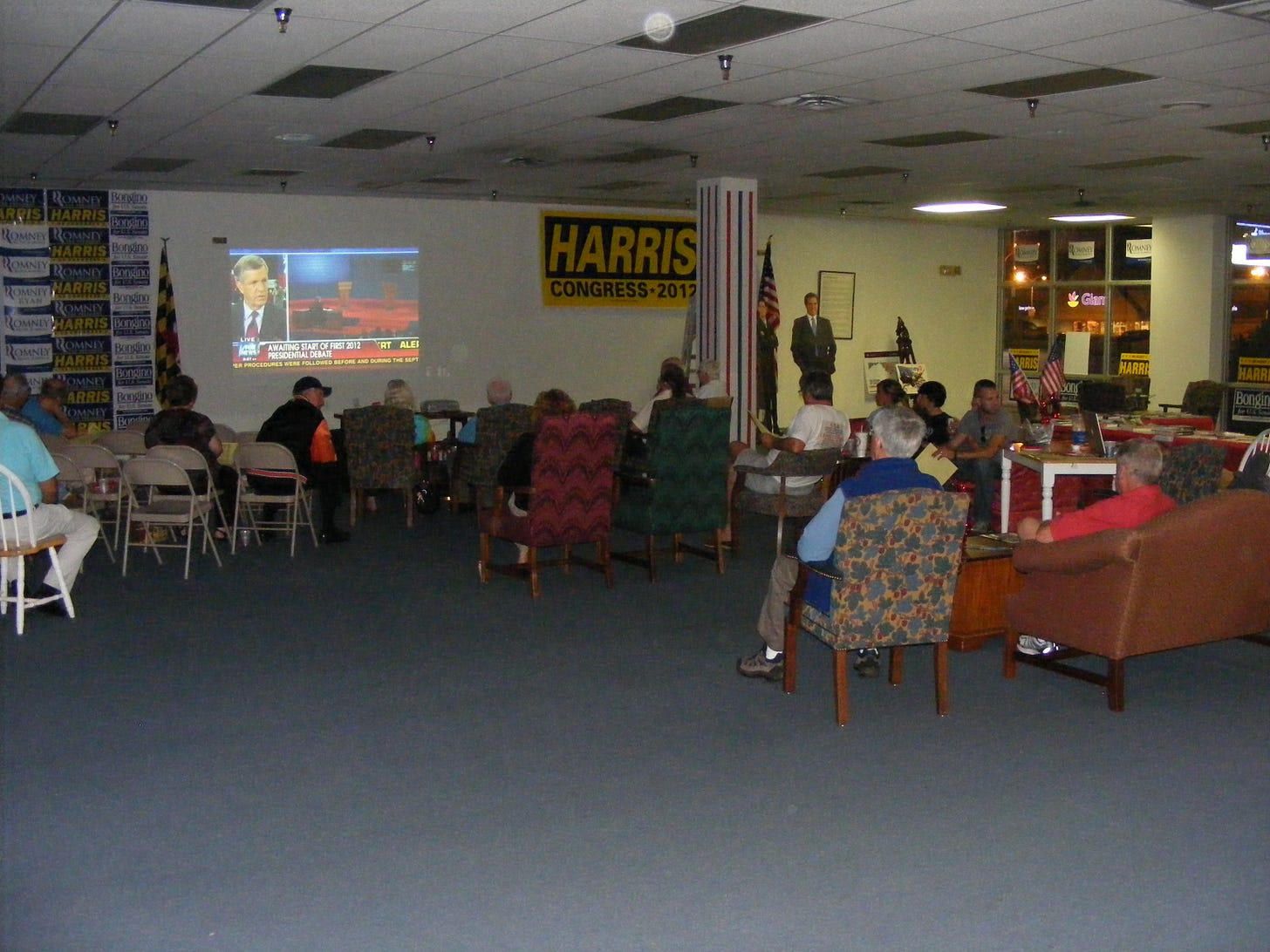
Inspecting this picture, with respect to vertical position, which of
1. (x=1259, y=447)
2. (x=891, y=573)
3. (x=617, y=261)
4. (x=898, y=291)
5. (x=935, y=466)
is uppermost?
(x=617, y=261)

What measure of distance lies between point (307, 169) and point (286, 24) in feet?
18.0

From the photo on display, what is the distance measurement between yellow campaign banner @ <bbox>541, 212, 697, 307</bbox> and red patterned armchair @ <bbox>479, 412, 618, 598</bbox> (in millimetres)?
7114

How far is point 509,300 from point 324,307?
2.10 m

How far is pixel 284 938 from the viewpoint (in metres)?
3.24

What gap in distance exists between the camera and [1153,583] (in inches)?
199

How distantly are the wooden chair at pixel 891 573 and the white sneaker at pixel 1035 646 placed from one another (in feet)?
3.38

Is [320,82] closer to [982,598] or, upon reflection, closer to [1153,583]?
[982,598]

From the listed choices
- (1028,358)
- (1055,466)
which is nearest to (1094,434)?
(1055,466)

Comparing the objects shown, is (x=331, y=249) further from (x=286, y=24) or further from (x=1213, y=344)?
(x=1213, y=344)

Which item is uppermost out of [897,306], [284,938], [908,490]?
[897,306]

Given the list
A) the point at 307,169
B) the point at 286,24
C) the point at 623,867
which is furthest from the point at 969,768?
the point at 307,169

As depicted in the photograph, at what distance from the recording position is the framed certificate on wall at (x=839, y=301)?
16.3m

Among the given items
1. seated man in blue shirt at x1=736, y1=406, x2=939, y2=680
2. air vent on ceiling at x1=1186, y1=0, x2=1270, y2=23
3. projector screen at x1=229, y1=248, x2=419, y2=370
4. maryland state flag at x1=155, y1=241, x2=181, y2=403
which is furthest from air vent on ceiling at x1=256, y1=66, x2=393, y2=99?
projector screen at x1=229, y1=248, x2=419, y2=370

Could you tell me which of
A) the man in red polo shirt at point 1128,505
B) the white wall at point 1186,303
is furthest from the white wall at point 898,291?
the man in red polo shirt at point 1128,505
